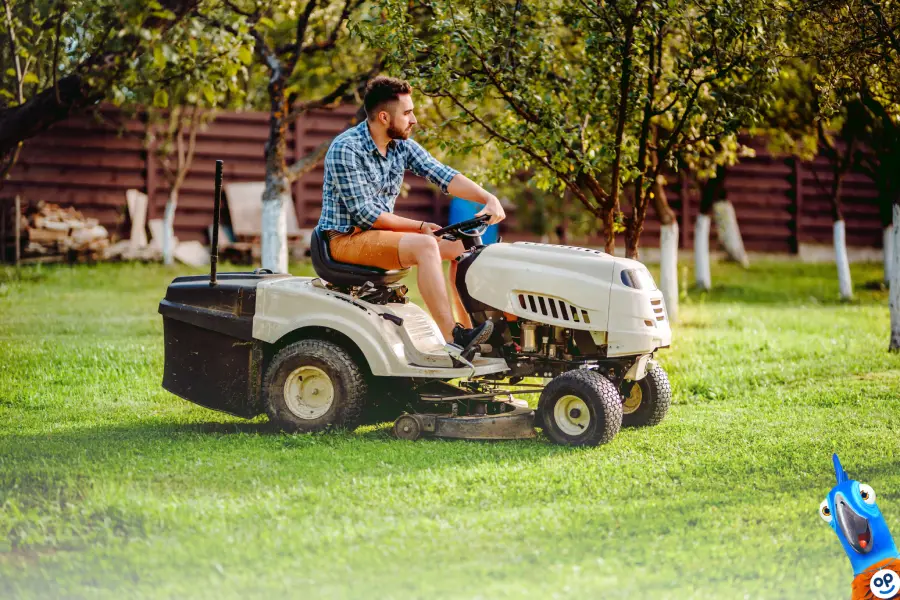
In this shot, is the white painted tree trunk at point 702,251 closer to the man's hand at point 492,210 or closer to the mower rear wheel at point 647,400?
the mower rear wheel at point 647,400

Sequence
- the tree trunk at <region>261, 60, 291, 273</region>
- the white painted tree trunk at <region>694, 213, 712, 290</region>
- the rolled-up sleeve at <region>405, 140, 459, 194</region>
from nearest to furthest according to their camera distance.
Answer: the rolled-up sleeve at <region>405, 140, 459, 194</region>, the tree trunk at <region>261, 60, 291, 273</region>, the white painted tree trunk at <region>694, 213, 712, 290</region>

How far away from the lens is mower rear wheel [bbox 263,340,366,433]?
17.3ft

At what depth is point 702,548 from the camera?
362 cm

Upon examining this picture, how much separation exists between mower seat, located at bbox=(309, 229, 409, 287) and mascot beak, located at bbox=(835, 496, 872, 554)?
265 cm

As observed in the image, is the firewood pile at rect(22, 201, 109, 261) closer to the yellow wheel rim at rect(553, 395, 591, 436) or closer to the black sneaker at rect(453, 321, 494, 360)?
the black sneaker at rect(453, 321, 494, 360)

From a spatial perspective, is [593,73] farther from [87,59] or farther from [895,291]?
[87,59]

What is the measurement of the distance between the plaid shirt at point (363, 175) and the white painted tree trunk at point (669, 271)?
5.31 m

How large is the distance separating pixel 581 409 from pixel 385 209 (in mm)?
1354

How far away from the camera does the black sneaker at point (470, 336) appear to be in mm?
5219

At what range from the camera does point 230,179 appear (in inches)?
607

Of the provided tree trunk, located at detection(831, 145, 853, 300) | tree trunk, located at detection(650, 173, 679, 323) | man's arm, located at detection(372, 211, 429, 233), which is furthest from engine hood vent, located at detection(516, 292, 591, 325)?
tree trunk, located at detection(831, 145, 853, 300)

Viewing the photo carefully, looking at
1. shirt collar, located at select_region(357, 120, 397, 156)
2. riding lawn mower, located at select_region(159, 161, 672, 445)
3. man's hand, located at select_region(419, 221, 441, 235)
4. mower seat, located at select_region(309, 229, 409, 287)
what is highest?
shirt collar, located at select_region(357, 120, 397, 156)

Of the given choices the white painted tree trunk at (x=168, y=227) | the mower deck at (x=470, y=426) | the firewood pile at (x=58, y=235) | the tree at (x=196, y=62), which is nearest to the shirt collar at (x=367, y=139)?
the mower deck at (x=470, y=426)

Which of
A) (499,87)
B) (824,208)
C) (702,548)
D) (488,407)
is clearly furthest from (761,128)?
(702,548)
